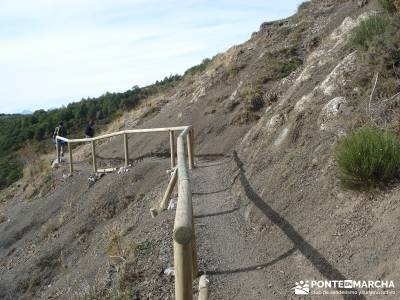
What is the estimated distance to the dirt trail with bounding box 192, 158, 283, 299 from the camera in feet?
19.3

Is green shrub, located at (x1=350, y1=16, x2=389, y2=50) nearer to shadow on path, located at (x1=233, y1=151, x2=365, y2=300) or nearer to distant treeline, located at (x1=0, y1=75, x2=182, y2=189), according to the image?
shadow on path, located at (x1=233, y1=151, x2=365, y2=300)

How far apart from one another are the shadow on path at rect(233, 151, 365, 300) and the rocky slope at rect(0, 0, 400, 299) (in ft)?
0.06

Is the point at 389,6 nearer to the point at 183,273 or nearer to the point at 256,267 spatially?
the point at 256,267

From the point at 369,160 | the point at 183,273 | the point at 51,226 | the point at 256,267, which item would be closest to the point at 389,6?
the point at 369,160

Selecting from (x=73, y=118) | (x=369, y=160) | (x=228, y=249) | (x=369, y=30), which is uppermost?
(x=369, y=30)

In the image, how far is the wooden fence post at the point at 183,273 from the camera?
426cm

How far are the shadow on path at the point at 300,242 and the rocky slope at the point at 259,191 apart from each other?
0.8 inches

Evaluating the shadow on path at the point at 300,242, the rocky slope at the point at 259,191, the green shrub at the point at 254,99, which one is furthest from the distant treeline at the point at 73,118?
the shadow on path at the point at 300,242

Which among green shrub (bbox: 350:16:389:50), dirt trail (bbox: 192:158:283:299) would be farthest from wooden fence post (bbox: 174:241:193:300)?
green shrub (bbox: 350:16:389:50)

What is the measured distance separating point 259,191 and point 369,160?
2702 millimetres

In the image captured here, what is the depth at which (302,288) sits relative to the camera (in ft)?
18.0

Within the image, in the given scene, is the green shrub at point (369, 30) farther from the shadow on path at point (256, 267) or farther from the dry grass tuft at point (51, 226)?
the dry grass tuft at point (51, 226)

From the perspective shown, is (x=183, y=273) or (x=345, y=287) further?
(x=345, y=287)

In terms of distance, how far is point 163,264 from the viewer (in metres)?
6.96
